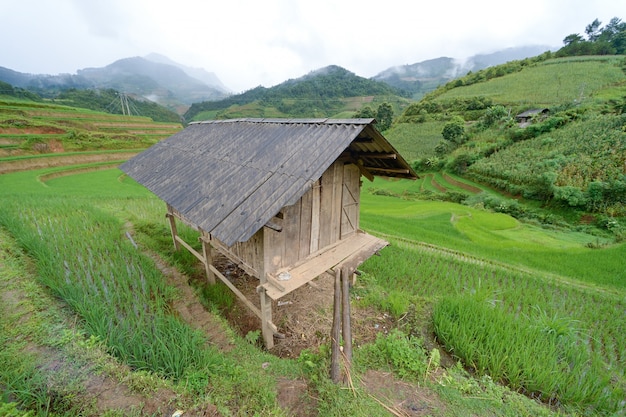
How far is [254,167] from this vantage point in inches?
176

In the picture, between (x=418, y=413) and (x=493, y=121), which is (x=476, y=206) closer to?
(x=418, y=413)

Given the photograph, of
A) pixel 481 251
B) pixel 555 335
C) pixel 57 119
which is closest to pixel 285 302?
pixel 555 335

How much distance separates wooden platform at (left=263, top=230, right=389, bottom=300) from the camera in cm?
416

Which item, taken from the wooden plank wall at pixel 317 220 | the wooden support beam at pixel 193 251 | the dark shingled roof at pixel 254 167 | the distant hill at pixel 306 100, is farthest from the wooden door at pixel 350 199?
the distant hill at pixel 306 100

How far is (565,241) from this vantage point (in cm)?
1143

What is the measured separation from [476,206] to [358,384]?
17.9m

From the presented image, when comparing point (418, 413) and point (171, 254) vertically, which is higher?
point (418, 413)

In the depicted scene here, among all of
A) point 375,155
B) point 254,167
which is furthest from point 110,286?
point 375,155

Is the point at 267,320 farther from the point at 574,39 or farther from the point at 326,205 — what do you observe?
the point at 574,39

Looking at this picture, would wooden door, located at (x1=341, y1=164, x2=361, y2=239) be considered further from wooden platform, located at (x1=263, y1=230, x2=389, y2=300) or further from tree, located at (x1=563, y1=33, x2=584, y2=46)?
tree, located at (x1=563, y1=33, x2=584, y2=46)

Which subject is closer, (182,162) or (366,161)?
(366,161)

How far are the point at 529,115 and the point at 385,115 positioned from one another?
2382 centimetres

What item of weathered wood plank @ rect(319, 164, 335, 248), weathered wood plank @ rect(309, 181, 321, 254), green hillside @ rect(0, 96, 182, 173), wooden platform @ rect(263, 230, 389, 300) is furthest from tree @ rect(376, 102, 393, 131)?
weathered wood plank @ rect(309, 181, 321, 254)

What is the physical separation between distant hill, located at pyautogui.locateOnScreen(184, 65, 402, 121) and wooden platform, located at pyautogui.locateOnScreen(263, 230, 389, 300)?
234 feet
